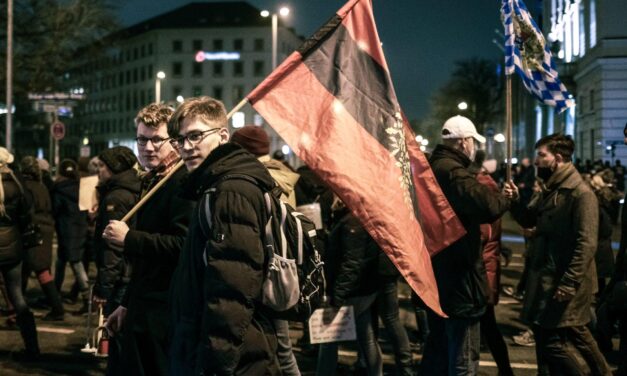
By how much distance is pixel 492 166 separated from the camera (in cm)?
Result: 1530

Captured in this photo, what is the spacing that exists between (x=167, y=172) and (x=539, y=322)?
110 inches

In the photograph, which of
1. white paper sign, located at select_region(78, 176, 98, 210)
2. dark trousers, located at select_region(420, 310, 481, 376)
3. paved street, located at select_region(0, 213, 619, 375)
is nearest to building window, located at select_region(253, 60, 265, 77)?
white paper sign, located at select_region(78, 176, 98, 210)

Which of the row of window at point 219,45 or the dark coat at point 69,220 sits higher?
the row of window at point 219,45

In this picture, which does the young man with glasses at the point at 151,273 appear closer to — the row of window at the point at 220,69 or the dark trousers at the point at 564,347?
the dark trousers at the point at 564,347

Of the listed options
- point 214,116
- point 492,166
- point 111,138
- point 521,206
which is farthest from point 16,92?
point 111,138

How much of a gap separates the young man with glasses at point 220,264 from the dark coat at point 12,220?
4.29m

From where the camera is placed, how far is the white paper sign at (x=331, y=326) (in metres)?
5.81

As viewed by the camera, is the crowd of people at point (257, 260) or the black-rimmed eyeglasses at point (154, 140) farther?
the black-rimmed eyeglasses at point (154, 140)

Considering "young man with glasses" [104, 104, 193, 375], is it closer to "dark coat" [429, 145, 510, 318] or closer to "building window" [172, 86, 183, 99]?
"dark coat" [429, 145, 510, 318]

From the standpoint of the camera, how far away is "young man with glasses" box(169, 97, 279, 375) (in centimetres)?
327

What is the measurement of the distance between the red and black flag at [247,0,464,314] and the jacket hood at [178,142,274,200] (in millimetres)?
623

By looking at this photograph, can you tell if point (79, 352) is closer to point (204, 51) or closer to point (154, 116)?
point (154, 116)

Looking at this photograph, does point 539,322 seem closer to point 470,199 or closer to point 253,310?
point 470,199

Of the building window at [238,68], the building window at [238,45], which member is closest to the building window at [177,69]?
the building window at [238,68]
